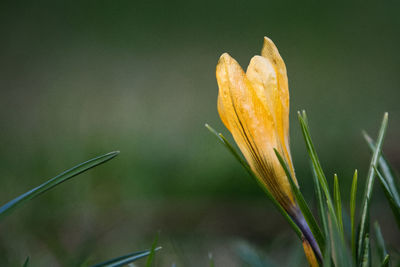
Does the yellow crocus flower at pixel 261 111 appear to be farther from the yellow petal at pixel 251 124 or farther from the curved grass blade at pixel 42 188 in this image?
the curved grass blade at pixel 42 188

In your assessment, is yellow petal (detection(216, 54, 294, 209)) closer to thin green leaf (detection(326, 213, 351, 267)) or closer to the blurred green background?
thin green leaf (detection(326, 213, 351, 267))

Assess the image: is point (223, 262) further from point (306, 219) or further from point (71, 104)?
point (71, 104)

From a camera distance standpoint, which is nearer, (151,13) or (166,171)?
(166,171)

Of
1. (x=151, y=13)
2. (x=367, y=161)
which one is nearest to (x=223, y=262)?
(x=367, y=161)

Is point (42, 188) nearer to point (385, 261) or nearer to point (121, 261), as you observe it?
point (121, 261)

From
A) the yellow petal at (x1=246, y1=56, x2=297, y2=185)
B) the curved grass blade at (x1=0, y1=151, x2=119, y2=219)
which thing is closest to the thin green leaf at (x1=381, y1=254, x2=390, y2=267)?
the yellow petal at (x1=246, y1=56, x2=297, y2=185)

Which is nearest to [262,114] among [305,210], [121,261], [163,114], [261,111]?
[261,111]

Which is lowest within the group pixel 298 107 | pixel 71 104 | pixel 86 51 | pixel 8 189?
pixel 298 107
